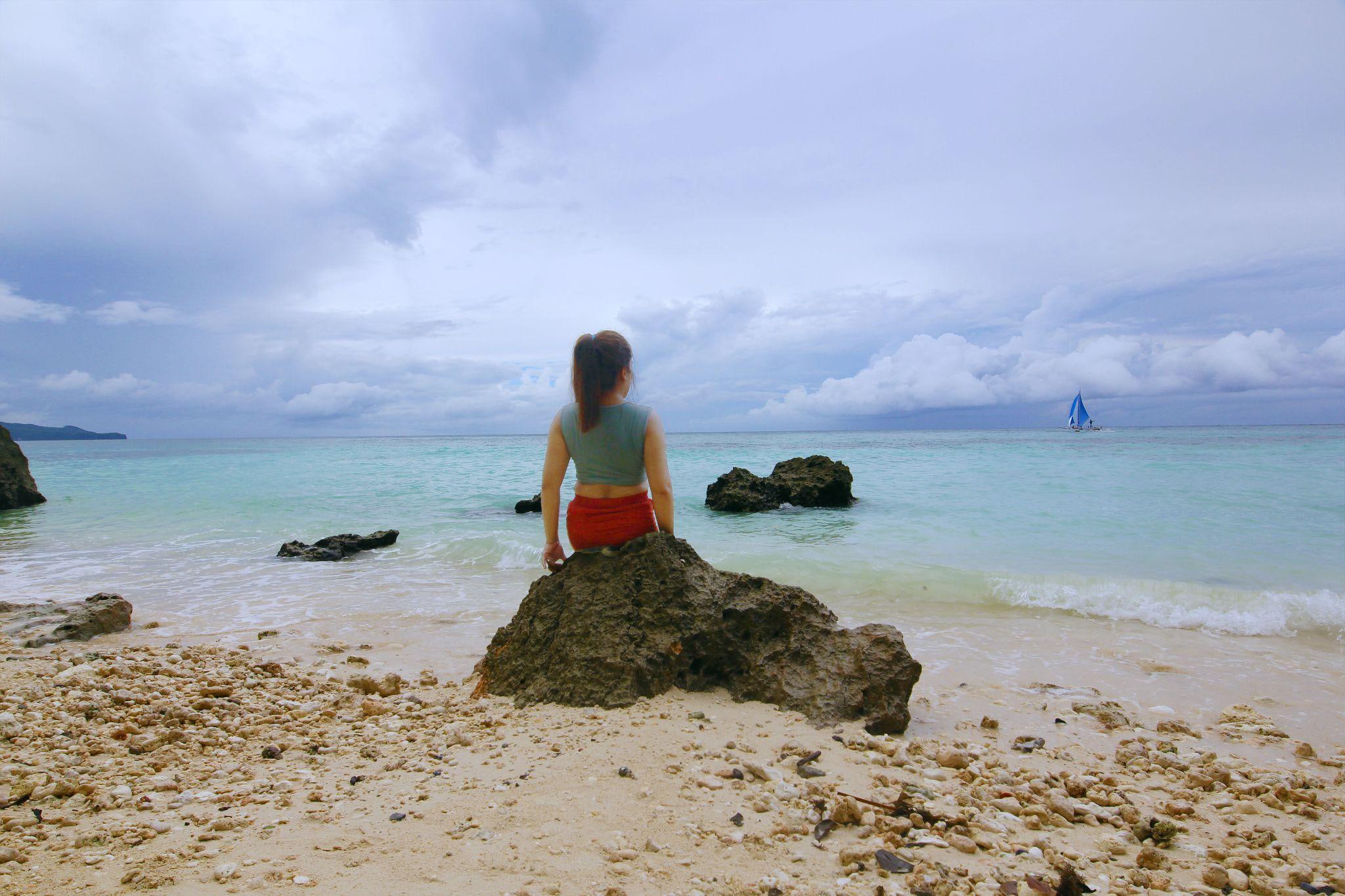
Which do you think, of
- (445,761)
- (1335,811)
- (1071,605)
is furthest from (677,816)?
(1071,605)

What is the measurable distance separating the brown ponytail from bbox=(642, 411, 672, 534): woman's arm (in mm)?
350

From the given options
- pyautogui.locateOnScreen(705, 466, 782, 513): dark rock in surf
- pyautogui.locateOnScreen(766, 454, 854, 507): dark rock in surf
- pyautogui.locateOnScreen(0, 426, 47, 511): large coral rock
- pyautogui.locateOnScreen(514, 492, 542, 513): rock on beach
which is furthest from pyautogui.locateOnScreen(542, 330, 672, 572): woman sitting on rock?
pyautogui.locateOnScreen(0, 426, 47, 511): large coral rock

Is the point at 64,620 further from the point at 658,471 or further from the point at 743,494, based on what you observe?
the point at 743,494

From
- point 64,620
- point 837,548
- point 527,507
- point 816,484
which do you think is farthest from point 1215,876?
point 527,507

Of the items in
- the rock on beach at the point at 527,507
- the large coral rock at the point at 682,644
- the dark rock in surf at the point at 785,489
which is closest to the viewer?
the large coral rock at the point at 682,644

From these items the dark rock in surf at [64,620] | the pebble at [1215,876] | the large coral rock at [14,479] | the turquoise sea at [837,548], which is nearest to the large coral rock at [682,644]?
the pebble at [1215,876]

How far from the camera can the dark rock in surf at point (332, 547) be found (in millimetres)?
11422

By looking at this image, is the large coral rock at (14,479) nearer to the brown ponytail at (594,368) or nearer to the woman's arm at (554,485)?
the woman's arm at (554,485)

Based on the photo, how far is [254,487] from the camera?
2506 cm

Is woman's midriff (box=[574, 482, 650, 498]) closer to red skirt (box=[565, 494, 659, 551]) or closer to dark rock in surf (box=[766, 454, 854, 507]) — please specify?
red skirt (box=[565, 494, 659, 551])

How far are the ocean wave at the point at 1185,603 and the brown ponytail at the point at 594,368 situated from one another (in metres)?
6.53

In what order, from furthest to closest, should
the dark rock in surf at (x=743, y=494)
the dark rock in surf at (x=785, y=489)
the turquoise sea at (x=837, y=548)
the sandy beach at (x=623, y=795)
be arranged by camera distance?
the dark rock in surf at (x=785, y=489)
the dark rock in surf at (x=743, y=494)
the turquoise sea at (x=837, y=548)
the sandy beach at (x=623, y=795)

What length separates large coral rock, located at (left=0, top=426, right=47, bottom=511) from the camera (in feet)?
61.6

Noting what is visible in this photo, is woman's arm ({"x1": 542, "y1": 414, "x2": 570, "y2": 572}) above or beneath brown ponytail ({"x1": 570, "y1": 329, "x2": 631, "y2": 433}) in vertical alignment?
beneath
